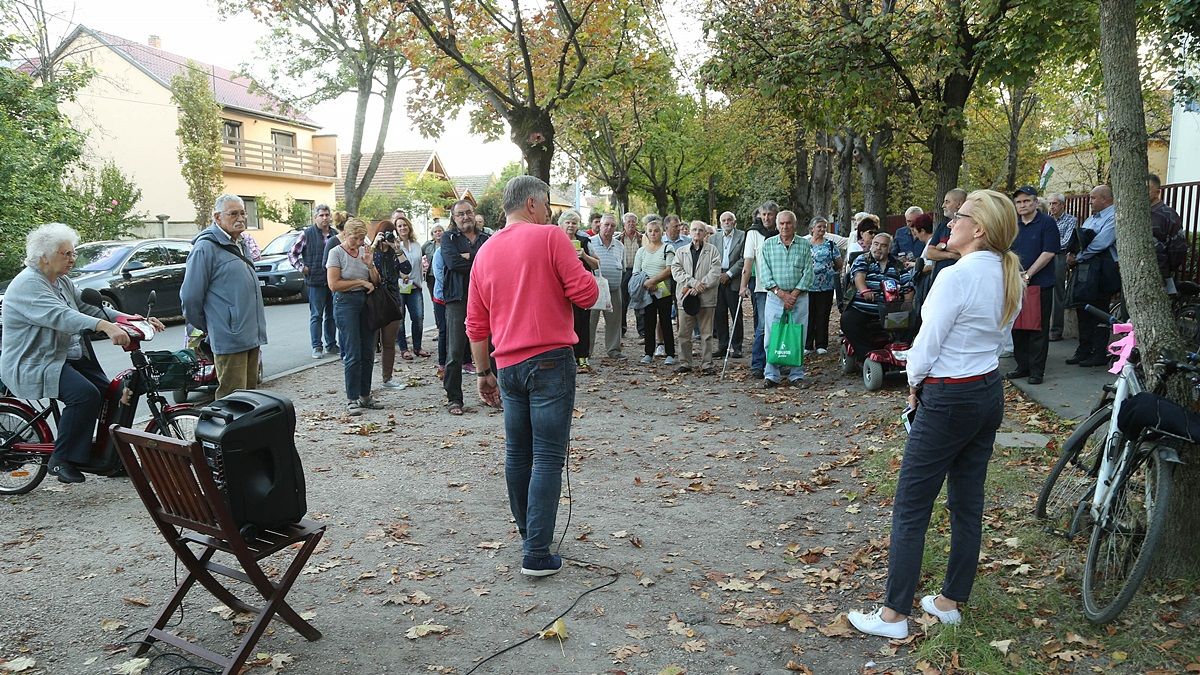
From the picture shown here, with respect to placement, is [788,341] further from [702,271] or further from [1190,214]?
[1190,214]

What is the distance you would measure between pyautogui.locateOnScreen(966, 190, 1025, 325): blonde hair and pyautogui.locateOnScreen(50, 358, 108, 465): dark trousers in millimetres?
5932

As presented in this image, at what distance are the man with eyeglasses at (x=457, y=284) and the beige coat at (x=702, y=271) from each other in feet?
10.5

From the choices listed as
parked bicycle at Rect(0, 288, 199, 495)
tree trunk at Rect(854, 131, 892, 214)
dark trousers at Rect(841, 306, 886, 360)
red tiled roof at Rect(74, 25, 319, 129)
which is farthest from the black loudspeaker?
red tiled roof at Rect(74, 25, 319, 129)

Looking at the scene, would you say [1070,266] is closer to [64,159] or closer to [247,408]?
[247,408]

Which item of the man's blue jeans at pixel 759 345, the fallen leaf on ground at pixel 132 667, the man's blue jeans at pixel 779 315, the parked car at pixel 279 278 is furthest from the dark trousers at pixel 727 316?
the parked car at pixel 279 278

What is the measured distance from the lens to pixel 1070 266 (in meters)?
10.7

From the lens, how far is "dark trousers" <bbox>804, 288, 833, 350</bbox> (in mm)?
12172

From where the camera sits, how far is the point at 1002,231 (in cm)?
376

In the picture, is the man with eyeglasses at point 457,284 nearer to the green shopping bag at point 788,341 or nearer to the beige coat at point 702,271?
the beige coat at point 702,271

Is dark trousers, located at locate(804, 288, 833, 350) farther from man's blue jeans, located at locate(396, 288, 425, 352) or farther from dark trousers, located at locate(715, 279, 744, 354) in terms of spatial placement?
man's blue jeans, located at locate(396, 288, 425, 352)

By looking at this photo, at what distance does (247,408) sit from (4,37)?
19197mm

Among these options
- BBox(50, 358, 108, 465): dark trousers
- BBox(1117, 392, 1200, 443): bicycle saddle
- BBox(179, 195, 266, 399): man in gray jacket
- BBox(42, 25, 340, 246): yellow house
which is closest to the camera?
BBox(1117, 392, 1200, 443): bicycle saddle

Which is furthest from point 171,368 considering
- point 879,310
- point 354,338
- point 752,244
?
point 752,244

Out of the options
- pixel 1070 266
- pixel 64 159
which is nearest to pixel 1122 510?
pixel 1070 266
